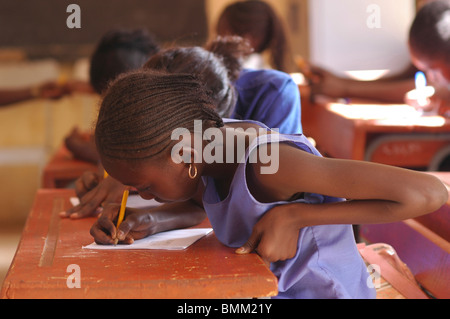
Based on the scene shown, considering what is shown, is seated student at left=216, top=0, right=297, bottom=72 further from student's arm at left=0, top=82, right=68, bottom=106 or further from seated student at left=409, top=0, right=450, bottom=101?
student's arm at left=0, top=82, right=68, bottom=106

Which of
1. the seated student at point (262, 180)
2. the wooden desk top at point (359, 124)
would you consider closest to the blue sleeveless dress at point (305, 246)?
the seated student at point (262, 180)

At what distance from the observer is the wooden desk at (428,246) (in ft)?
4.25

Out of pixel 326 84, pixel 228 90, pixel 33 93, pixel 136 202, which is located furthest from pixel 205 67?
pixel 33 93

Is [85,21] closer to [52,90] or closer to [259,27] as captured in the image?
[52,90]

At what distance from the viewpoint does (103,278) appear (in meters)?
0.94

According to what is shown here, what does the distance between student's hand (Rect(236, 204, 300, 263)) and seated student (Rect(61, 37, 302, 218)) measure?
480mm

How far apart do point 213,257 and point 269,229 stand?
0.36ft

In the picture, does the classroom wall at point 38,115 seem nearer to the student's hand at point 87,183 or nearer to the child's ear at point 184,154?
the student's hand at point 87,183

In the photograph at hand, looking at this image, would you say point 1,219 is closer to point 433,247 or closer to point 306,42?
point 306,42

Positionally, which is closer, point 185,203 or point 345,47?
point 185,203

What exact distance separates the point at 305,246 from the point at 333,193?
14cm

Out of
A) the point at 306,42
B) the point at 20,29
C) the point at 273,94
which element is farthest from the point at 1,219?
the point at 273,94

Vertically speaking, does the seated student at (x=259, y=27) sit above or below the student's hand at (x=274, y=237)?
above

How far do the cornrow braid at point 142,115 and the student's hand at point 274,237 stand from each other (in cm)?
21
